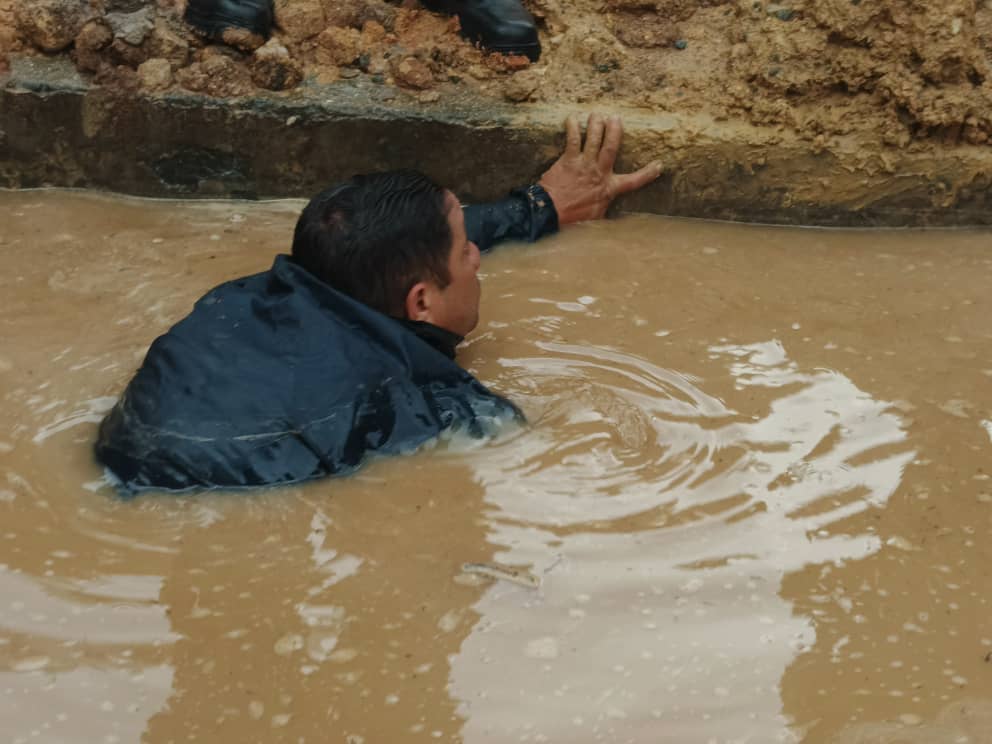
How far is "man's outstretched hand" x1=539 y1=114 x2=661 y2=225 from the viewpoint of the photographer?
12.4ft

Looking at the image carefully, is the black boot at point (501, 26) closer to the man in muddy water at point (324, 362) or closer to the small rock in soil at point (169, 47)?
the small rock in soil at point (169, 47)

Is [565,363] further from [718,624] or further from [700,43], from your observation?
[700,43]

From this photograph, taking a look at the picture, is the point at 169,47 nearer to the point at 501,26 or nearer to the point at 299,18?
the point at 299,18

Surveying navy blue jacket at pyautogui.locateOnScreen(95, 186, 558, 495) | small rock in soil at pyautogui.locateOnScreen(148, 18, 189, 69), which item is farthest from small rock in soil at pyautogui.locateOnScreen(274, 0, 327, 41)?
navy blue jacket at pyautogui.locateOnScreen(95, 186, 558, 495)

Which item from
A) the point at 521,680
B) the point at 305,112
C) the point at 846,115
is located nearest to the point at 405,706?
the point at 521,680

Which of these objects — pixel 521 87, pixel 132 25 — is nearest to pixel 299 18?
pixel 132 25

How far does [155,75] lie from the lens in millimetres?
3865

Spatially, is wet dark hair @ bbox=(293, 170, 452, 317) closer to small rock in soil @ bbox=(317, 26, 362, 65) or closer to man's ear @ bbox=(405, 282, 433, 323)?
man's ear @ bbox=(405, 282, 433, 323)

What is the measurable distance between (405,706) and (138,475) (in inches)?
36.8

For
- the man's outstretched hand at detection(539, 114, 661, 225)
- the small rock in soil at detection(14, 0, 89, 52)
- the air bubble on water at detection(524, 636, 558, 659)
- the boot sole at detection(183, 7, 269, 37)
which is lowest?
the air bubble on water at detection(524, 636, 558, 659)

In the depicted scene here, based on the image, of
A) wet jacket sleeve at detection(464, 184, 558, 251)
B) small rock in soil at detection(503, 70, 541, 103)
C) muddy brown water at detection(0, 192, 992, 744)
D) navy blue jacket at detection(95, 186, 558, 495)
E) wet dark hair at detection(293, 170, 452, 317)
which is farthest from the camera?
small rock in soil at detection(503, 70, 541, 103)

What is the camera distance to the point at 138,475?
101 inches

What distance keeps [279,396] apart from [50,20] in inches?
84.3

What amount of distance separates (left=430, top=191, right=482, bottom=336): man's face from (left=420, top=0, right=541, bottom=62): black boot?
1225mm
